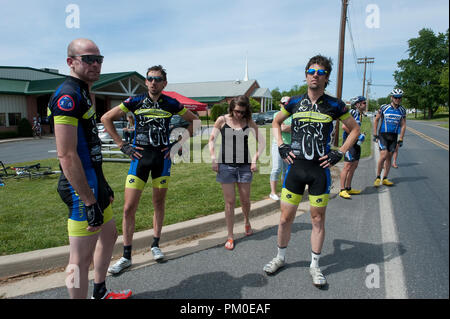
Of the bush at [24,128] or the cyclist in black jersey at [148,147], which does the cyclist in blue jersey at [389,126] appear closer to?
the cyclist in black jersey at [148,147]

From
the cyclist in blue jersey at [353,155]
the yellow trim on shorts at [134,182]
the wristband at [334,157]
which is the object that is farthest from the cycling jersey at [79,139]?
the cyclist in blue jersey at [353,155]

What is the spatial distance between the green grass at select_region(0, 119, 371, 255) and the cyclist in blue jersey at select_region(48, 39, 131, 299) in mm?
1609

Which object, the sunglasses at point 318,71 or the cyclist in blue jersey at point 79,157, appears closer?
the cyclist in blue jersey at point 79,157

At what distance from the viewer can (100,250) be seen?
270 cm

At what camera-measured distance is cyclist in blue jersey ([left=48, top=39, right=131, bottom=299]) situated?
208 centimetres

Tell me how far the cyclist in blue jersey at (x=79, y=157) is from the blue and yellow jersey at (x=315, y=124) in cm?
204

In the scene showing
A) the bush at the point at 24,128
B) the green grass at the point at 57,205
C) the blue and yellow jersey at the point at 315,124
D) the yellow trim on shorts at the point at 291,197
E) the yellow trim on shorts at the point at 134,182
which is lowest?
the green grass at the point at 57,205

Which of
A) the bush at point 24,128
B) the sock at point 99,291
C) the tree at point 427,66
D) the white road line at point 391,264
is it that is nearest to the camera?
the tree at point 427,66

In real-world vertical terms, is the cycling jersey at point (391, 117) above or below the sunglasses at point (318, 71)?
below

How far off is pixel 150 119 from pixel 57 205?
10.0 ft

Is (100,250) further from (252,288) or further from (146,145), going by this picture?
(252,288)

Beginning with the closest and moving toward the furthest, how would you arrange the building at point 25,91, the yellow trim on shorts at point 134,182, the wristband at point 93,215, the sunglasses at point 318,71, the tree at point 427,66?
1. the tree at point 427,66
2. the wristband at point 93,215
3. the sunglasses at point 318,71
4. the yellow trim on shorts at point 134,182
5. the building at point 25,91

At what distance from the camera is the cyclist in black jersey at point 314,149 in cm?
309
